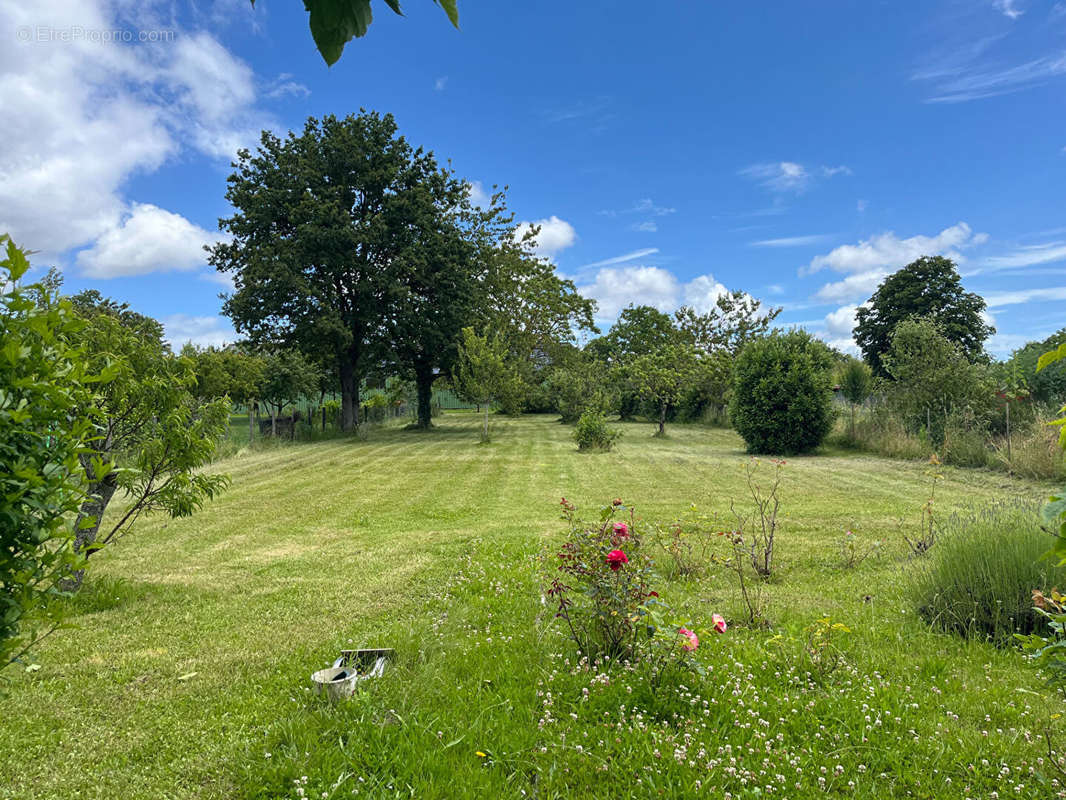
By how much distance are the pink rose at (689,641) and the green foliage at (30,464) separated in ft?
8.34

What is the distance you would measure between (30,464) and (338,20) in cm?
147

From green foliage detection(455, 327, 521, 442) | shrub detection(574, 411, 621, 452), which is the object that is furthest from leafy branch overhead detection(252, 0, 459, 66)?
green foliage detection(455, 327, 521, 442)

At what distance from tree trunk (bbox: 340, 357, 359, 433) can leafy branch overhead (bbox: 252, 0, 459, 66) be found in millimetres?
22017

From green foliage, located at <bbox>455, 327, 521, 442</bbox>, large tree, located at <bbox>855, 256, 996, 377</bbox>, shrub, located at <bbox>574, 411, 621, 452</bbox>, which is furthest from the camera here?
large tree, located at <bbox>855, 256, 996, 377</bbox>

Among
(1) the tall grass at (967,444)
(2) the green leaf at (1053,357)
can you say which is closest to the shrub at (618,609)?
(2) the green leaf at (1053,357)

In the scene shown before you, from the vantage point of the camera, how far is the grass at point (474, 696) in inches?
89.5

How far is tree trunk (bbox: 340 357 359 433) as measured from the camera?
2222 centimetres

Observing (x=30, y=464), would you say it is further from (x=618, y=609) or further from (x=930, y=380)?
(x=930, y=380)

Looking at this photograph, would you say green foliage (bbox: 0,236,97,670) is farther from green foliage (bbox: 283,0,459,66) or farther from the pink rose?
the pink rose

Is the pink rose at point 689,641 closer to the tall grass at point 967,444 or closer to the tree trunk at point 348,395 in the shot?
the tall grass at point 967,444

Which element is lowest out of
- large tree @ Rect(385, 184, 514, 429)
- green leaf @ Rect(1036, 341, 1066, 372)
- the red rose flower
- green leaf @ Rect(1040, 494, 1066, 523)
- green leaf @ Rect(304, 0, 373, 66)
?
the red rose flower

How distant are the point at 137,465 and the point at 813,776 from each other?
5.22 m

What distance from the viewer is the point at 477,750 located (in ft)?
7.90

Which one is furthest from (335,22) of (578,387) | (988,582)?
(578,387)
